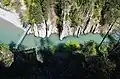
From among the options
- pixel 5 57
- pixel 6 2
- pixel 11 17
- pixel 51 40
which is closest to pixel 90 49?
pixel 51 40

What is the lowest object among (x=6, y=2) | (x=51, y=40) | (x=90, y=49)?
(x=90, y=49)

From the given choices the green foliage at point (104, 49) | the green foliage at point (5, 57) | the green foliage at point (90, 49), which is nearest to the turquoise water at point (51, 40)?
the green foliage at point (104, 49)

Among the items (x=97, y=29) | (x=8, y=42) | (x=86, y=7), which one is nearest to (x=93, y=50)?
(x=86, y=7)

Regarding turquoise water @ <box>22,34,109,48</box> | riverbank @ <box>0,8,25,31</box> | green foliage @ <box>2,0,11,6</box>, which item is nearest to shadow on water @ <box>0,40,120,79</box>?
turquoise water @ <box>22,34,109,48</box>

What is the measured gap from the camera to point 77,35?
16.1m

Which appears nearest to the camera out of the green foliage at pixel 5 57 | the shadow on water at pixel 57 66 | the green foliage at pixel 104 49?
the shadow on water at pixel 57 66

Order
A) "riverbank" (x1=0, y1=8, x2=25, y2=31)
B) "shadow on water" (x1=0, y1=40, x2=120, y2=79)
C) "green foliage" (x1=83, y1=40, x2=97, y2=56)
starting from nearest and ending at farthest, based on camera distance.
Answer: "shadow on water" (x1=0, y1=40, x2=120, y2=79), "green foliage" (x1=83, y1=40, x2=97, y2=56), "riverbank" (x1=0, y1=8, x2=25, y2=31)

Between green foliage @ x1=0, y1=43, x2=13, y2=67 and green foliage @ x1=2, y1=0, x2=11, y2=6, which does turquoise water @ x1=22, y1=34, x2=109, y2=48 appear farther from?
green foliage @ x1=0, y1=43, x2=13, y2=67

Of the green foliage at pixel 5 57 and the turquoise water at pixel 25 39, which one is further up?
the turquoise water at pixel 25 39

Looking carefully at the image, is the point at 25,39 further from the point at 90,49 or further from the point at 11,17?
the point at 90,49

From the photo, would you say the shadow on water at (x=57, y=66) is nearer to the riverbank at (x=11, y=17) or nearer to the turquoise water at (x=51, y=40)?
the turquoise water at (x=51, y=40)

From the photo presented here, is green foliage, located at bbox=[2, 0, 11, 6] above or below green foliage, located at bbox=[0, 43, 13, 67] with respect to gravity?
above

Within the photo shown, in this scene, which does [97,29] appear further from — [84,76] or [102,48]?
[84,76]

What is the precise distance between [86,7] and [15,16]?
405 cm
